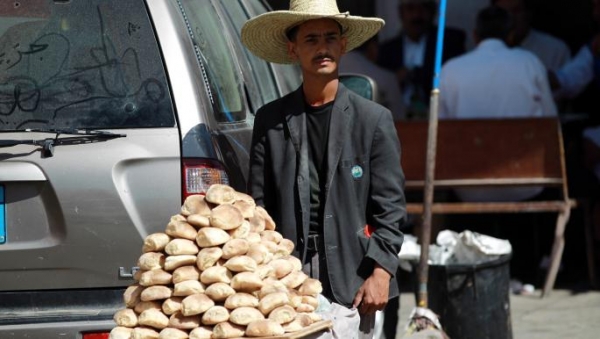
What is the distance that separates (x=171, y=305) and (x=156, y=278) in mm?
100

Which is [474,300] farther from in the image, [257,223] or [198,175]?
[257,223]

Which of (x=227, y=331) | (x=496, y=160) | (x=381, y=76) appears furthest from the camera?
(x=381, y=76)

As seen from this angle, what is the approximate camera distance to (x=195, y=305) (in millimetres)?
3197

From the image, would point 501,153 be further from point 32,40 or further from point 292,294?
point 292,294

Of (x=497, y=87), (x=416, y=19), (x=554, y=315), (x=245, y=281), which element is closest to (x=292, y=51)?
(x=245, y=281)

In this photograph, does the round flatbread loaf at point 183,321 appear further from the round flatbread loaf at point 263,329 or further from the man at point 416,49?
the man at point 416,49

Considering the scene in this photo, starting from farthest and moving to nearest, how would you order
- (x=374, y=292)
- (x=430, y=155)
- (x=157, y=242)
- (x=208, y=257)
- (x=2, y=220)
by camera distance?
(x=430, y=155) < (x=2, y=220) < (x=374, y=292) < (x=157, y=242) < (x=208, y=257)

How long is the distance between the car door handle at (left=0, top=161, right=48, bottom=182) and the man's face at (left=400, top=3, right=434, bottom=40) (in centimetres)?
715

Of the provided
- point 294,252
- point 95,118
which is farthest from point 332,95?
point 95,118

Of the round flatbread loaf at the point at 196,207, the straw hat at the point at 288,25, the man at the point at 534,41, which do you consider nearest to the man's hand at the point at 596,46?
the man at the point at 534,41

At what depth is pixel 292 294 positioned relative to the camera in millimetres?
3414

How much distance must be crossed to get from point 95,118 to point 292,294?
4.39 ft

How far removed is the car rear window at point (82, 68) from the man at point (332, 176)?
52 cm

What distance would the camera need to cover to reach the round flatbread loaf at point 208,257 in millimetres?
3277
